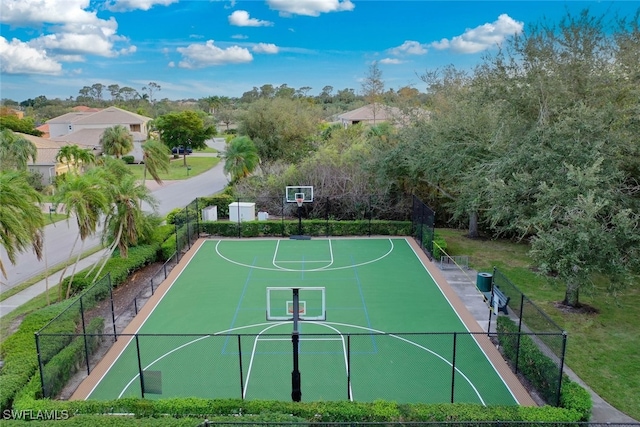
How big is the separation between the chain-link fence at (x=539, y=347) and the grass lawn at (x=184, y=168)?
36.7 meters

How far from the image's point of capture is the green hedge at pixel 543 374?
9.50 metres

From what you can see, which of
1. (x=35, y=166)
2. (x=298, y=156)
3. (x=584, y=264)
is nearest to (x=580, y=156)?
(x=584, y=264)

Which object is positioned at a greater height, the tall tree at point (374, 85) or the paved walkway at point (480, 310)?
the tall tree at point (374, 85)

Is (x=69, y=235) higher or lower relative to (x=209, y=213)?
lower

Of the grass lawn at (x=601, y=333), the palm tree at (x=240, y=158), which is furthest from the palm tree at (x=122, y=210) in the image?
the palm tree at (x=240, y=158)

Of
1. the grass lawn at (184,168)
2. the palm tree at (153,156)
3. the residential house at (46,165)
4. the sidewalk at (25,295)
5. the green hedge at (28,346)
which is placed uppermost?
the palm tree at (153,156)

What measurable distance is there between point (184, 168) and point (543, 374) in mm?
49649

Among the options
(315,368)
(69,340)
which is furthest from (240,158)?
(315,368)

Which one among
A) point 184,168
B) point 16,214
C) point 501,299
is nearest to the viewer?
point 16,214

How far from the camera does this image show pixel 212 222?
25.4m

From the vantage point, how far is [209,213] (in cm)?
2712

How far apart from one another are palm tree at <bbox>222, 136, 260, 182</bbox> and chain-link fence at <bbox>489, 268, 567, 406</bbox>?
2468cm

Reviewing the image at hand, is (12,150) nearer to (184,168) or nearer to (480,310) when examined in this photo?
(480,310)

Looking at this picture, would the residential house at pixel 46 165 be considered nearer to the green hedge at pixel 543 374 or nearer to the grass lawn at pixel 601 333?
the grass lawn at pixel 601 333
